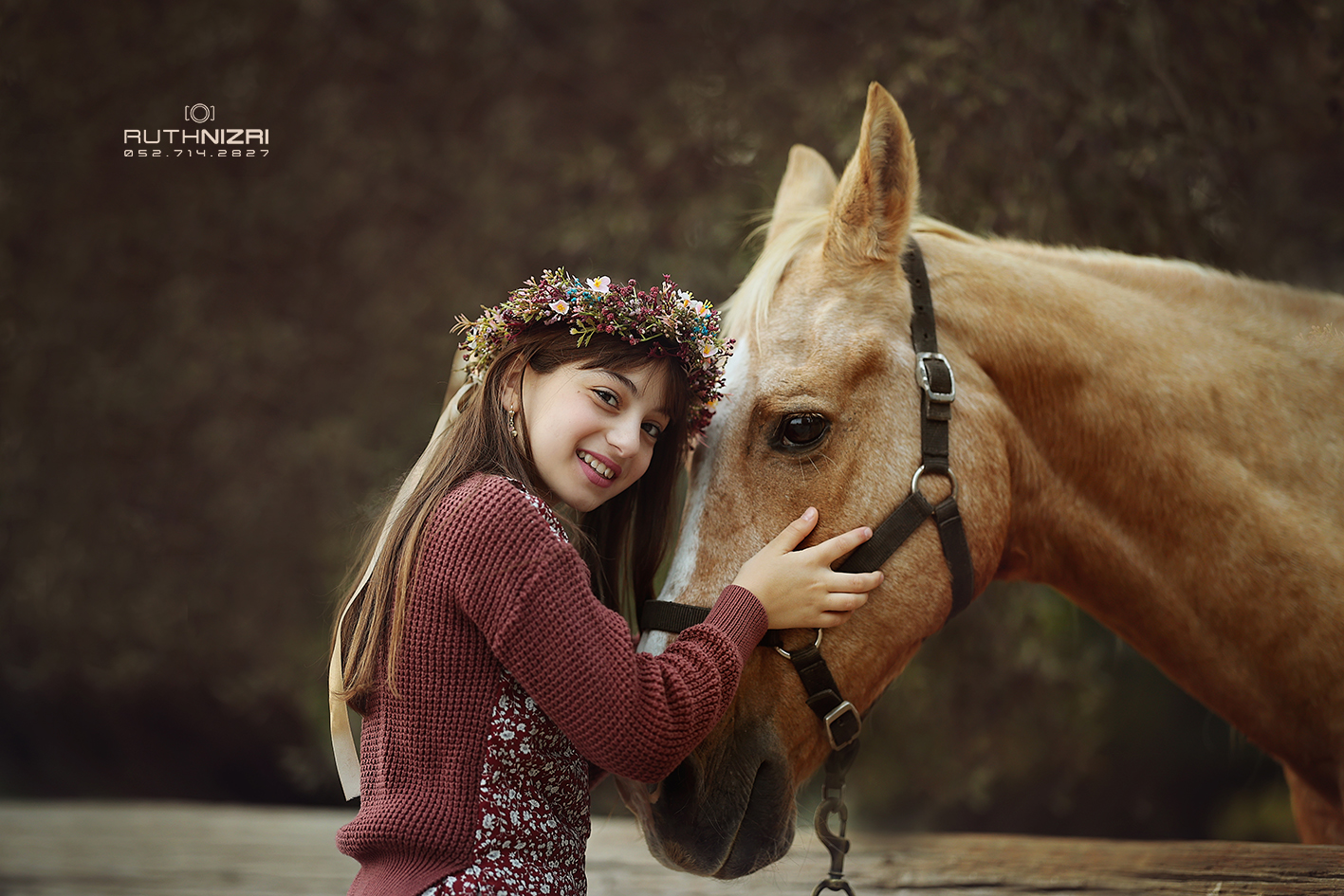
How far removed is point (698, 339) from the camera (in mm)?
1347

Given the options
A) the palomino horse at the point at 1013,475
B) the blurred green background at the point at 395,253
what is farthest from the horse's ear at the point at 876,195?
the blurred green background at the point at 395,253

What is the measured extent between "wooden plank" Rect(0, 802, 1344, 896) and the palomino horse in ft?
0.86

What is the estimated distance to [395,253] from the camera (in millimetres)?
4191

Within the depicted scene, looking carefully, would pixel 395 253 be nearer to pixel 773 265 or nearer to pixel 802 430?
pixel 773 265

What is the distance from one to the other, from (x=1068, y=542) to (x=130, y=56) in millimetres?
3941

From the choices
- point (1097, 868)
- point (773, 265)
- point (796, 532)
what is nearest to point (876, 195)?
point (773, 265)

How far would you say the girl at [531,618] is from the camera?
43.9 inches

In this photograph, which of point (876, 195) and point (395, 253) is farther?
point (395, 253)

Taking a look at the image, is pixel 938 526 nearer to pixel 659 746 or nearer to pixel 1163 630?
pixel 1163 630

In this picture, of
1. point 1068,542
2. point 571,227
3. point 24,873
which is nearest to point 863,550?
point 1068,542

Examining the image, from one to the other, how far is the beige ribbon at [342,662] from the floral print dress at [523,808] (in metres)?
0.25

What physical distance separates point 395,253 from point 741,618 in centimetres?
351

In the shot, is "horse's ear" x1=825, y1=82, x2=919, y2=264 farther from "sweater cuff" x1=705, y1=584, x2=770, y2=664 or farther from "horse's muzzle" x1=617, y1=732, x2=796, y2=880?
"horse's muzzle" x1=617, y1=732, x2=796, y2=880

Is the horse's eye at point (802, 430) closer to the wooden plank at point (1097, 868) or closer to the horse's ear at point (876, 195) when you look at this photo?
the horse's ear at point (876, 195)
